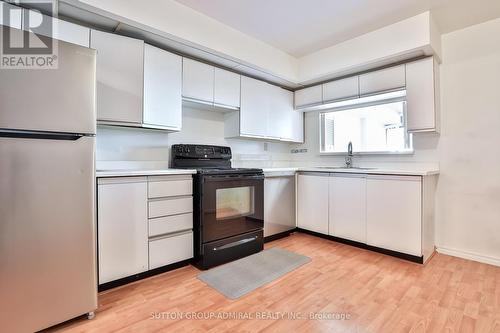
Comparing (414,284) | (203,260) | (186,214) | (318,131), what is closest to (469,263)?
(414,284)

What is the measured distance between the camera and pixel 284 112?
3.69 meters

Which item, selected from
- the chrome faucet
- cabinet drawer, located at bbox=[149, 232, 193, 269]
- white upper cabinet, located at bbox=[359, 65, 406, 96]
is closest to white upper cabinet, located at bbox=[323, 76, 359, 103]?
white upper cabinet, located at bbox=[359, 65, 406, 96]

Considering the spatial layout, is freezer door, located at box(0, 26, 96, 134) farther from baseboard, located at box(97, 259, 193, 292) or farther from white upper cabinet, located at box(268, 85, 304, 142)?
white upper cabinet, located at box(268, 85, 304, 142)

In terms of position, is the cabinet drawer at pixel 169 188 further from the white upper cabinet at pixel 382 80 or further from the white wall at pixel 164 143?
the white upper cabinet at pixel 382 80

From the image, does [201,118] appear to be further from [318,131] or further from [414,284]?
[414,284]

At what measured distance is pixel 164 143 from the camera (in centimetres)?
272

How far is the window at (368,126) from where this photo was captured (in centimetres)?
307

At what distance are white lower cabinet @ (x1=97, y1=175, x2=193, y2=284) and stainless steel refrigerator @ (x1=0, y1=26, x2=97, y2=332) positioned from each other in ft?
1.08

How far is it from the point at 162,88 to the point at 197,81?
16.6 inches

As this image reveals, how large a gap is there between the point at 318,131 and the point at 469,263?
2366mm

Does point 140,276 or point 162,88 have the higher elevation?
point 162,88

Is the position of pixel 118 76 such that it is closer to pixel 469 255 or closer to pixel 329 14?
pixel 329 14

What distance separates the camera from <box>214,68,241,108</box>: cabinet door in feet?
9.34

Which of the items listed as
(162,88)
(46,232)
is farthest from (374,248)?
(46,232)
